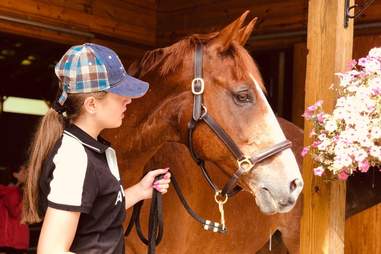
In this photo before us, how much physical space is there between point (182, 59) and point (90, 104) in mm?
699

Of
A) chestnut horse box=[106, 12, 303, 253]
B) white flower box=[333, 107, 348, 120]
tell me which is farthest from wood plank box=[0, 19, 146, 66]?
white flower box=[333, 107, 348, 120]

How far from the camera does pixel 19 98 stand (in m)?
5.06

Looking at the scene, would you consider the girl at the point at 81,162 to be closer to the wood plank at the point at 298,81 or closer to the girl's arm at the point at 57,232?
the girl's arm at the point at 57,232

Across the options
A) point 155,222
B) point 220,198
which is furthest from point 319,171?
point 155,222

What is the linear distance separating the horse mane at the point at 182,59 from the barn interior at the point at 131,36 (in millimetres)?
1911

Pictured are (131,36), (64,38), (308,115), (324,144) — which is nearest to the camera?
(324,144)

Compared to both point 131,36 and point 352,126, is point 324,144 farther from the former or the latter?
point 131,36

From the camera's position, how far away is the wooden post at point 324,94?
188 cm

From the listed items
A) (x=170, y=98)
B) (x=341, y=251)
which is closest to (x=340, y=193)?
(x=341, y=251)

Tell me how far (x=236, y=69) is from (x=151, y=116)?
44 cm

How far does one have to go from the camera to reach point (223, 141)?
1892mm

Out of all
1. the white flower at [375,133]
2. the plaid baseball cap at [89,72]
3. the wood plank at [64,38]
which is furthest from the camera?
the wood plank at [64,38]

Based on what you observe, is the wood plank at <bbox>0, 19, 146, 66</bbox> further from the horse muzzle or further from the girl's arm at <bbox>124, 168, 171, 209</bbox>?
the horse muzzle

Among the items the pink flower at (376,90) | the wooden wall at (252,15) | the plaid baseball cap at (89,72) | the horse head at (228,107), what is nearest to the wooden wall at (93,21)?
the wooden wall at (252,15)
